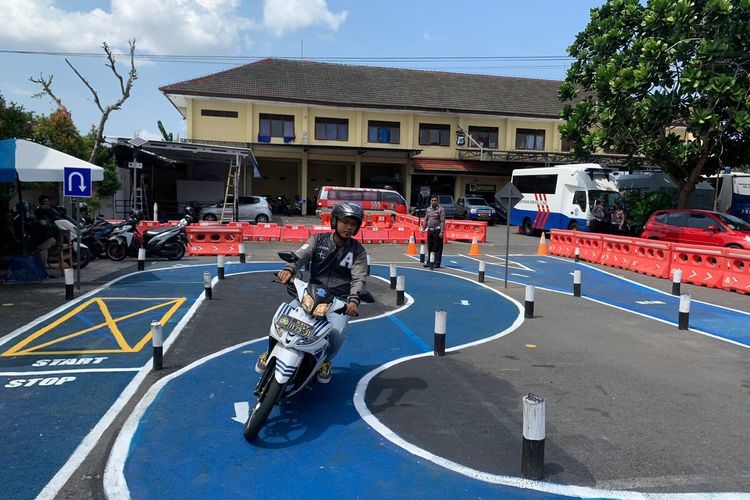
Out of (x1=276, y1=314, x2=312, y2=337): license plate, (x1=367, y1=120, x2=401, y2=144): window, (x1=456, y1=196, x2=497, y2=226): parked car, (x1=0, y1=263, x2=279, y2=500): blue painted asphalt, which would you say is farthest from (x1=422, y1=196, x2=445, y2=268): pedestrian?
(x1=367, y1=120, x2=401, y2=144): window

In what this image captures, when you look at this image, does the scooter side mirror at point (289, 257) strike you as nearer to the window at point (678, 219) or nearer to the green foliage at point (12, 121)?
the green foliage at point (12, 121)

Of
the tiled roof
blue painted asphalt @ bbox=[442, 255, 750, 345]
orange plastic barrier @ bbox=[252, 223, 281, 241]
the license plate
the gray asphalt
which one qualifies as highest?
the tiled roof

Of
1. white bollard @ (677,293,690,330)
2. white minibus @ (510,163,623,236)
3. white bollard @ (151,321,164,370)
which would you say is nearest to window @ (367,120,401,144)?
white minibus @ (510,163,623,236)

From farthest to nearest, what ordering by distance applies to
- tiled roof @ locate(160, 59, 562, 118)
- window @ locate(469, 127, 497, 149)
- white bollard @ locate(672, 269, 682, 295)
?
window @ locate(469, 127, 497, 149)
tiled roof @ locate(160, 59, 562, 118)
white bollard @ locate(672, 269, 682, 295)

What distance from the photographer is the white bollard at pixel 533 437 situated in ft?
12.9

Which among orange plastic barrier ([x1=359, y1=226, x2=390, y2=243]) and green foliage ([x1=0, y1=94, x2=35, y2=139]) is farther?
orange plastic barrier ([x1=359, y1=226, x2=390, y2=243])

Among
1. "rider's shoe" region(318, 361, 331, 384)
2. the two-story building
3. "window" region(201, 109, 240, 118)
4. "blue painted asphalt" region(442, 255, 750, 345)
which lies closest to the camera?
"rider's shoe" region(318, 361, 331, 384)

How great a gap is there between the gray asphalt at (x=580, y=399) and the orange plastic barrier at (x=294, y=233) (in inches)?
454

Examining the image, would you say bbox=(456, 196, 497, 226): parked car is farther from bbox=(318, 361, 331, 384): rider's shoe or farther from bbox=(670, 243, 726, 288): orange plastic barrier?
bbox=(318, 361, 331, 384): rider's shoe

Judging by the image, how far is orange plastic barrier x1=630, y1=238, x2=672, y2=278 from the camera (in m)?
14.9

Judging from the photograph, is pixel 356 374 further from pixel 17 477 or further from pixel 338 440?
pixel 17 477

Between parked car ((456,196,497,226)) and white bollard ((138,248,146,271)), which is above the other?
parked car ((456,196,497,226))

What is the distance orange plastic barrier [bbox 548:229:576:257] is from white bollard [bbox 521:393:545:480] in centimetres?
1598

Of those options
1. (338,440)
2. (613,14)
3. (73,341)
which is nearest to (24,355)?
(73,341)
